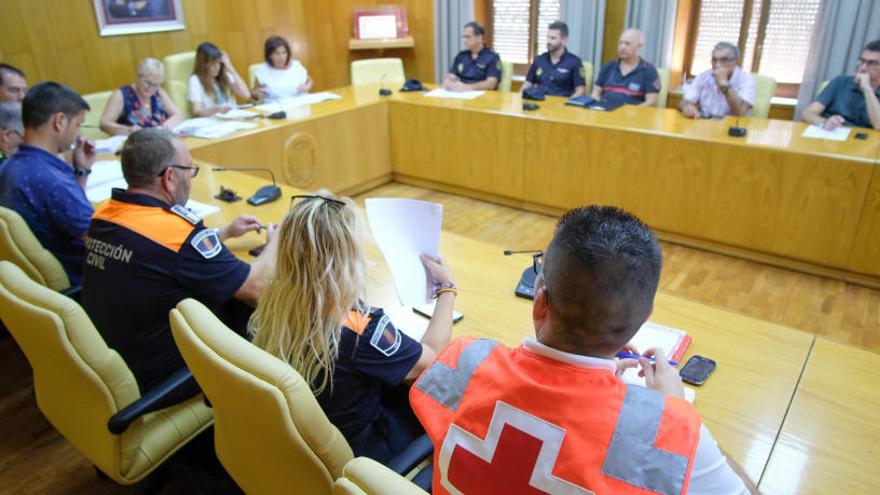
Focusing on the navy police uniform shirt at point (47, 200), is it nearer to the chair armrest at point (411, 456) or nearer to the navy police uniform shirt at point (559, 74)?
the chair armrest at point (411, 456)

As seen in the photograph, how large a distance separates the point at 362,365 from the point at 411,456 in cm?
21

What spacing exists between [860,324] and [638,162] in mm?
1365

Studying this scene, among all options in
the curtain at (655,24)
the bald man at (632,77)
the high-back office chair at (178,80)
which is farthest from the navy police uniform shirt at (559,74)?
the high-back office chair at (178,80)

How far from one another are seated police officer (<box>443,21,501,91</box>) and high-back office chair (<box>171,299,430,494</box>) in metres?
3.85

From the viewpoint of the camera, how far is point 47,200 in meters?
2.02

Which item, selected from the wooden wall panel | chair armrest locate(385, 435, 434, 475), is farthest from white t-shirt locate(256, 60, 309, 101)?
chair armrest locate(385, 435, 434, 475)

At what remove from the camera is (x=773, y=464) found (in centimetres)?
113

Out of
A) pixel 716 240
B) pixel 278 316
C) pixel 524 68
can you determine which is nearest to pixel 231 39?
pixel 524 68

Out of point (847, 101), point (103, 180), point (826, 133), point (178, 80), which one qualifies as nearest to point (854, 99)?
point (847, 101)

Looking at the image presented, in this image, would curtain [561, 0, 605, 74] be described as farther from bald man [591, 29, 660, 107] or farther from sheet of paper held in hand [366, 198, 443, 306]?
sheet of paper held in hand [366, 198, 443, 306]

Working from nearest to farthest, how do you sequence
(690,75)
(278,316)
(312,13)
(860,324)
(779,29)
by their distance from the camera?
1. (278,316)
2. (860,324)
3. (779,29)
4. (690,75)
5. (312,13)

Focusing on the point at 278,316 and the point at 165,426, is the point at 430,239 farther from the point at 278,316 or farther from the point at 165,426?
the point at 165,426

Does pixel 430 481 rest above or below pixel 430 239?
below

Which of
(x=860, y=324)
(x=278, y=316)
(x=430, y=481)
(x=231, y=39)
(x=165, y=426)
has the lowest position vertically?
(x=860, y=324)
